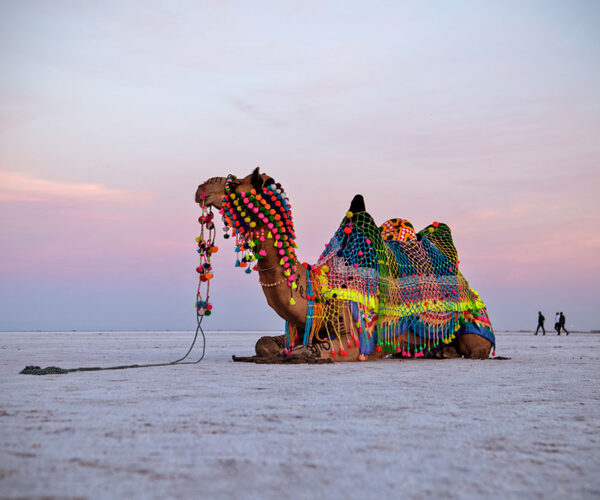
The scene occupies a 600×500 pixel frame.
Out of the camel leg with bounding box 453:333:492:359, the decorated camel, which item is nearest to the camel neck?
the decorated camel

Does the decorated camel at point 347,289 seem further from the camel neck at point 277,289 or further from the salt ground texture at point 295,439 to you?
the salt ground texture at point 295,439

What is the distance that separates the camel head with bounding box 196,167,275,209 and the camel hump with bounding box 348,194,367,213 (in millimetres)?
1734

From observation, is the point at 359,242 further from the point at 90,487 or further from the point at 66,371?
the point at 90,487

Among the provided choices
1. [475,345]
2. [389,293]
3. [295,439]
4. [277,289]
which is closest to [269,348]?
[277,289]

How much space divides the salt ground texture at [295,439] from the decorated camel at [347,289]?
9.19 ft

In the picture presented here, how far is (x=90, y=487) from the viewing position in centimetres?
227

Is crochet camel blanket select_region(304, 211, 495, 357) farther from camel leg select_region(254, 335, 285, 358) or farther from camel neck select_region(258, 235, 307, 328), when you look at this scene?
camel leg select_region(254, 335, 285, 358)

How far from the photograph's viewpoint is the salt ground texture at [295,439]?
2338 millimetres

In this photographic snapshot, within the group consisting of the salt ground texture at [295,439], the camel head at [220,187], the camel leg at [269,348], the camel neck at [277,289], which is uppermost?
the camel head at [220,187]

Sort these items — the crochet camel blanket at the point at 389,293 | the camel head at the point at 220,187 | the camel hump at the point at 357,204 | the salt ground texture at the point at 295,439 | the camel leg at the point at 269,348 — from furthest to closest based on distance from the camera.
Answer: the camel hump at the point at 357,204, the camel leg at the point at 269,348, the crochet camel blanket at the point at 389,293, the camel head at the point at 220,187, the salt ground texture at the point at 295,439

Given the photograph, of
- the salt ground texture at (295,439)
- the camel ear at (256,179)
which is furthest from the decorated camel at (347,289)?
the salt ground texture at (295,439)

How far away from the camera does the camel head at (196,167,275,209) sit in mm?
8453

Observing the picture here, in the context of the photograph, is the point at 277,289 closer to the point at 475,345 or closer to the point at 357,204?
the point at 357,204

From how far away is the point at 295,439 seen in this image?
124 inches
